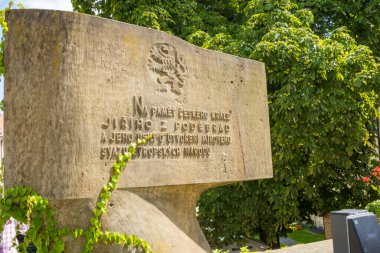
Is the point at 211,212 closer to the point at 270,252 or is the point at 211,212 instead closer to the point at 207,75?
the point at 270,252

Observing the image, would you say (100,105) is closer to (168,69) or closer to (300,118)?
(168,69)

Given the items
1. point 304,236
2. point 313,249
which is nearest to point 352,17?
point 313,249

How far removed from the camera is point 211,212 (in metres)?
10.6

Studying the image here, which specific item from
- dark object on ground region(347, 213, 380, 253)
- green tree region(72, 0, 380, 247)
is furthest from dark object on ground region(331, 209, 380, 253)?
green tree region(72, 0, 380, 247)

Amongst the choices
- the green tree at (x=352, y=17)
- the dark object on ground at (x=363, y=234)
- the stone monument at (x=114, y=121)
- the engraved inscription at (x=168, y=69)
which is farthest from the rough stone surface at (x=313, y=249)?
the green tree at (x=352, y=17)

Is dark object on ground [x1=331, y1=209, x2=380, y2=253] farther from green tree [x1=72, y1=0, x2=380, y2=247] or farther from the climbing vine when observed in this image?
the climbing vine

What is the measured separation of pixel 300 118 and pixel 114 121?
5.94 m

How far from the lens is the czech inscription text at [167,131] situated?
416 cm

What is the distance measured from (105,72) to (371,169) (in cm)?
830

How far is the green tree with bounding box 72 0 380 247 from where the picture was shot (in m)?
9.26

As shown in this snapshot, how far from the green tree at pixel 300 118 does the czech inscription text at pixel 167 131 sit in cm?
415

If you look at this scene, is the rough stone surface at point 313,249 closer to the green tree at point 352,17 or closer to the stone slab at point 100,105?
the stone slab at point 100,105

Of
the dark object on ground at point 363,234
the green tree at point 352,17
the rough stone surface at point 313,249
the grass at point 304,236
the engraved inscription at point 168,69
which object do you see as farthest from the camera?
the grass at point 304,236

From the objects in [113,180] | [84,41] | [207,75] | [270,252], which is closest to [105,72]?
[84,41]
